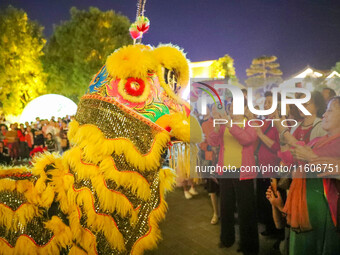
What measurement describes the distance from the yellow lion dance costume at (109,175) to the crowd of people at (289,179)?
4.17 ft

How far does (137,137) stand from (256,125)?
2.25 m

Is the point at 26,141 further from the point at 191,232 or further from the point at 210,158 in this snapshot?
the point at 191,232

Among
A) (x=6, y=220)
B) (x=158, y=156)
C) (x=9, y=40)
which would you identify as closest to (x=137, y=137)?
(x=158, y=156)

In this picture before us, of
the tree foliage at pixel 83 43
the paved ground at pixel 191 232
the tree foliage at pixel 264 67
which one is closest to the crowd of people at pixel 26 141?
the paved ground at pixel 191 232

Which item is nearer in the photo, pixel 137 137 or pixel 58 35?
pixel 137 137

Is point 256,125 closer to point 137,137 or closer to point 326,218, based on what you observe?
point 326,218

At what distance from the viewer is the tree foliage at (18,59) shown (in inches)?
778

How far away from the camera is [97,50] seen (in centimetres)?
2117

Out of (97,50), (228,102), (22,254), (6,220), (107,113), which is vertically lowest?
(22,254)

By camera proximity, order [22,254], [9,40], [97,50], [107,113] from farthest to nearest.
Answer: [97,50]
[9,40]
[107,113]
[22,254]

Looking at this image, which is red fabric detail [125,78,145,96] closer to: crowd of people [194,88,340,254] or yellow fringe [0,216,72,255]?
yellow fringe [0,216,72,255]

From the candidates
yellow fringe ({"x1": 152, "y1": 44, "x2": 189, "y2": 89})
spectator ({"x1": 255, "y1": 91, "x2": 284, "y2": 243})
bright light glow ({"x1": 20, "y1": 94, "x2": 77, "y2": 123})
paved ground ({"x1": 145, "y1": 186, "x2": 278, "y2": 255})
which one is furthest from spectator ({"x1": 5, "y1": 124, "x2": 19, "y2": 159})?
yellow fringe ({"x1": 152, "y1": 44, "x2": 189, "y2": 89})

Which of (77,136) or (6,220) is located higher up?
(77,136)

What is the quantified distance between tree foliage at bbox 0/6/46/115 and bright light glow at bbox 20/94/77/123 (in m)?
4.87
